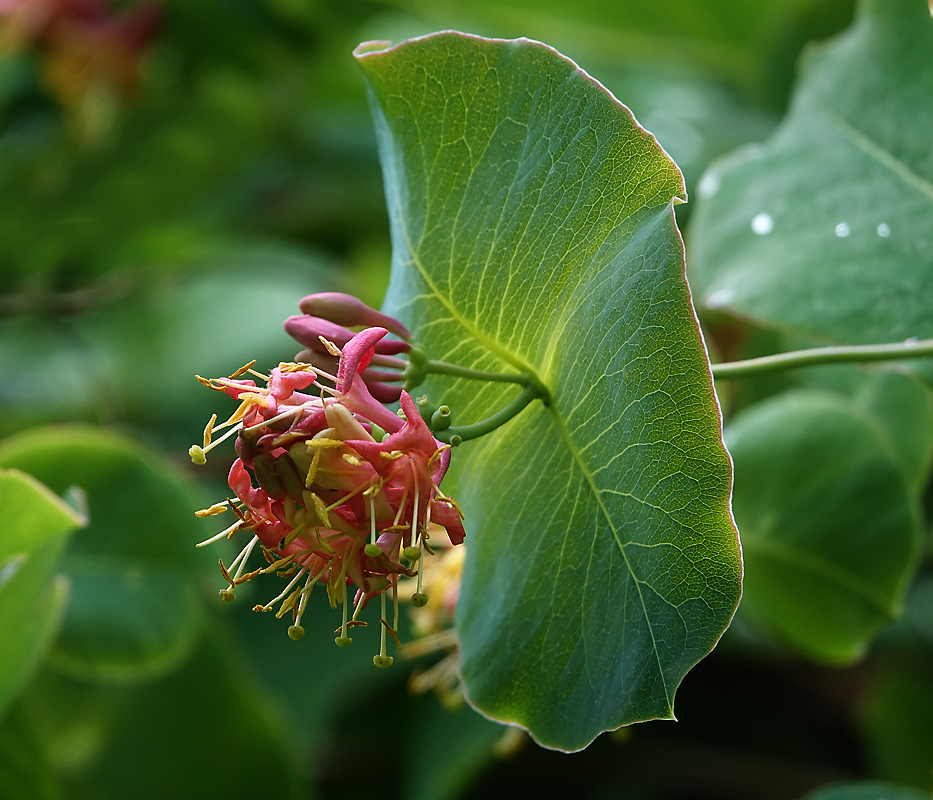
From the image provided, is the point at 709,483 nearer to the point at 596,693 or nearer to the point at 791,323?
the point at 596,693

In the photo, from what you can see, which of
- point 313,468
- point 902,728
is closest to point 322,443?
point 313,468

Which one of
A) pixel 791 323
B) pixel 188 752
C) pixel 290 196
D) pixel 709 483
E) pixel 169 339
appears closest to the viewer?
pixel 709 483

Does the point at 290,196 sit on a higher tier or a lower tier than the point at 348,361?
lower

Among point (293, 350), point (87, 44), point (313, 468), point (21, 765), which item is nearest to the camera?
point (313, 468)

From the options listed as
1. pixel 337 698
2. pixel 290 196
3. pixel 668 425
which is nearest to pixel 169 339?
pixel 290 196

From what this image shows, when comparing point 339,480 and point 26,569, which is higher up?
point 339,480

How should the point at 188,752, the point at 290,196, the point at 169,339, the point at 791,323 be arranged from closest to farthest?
the point at 791,323
the point at 188,752
the point at 169,339
the point at 290,196

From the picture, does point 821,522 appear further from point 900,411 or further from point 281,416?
point 281,416
